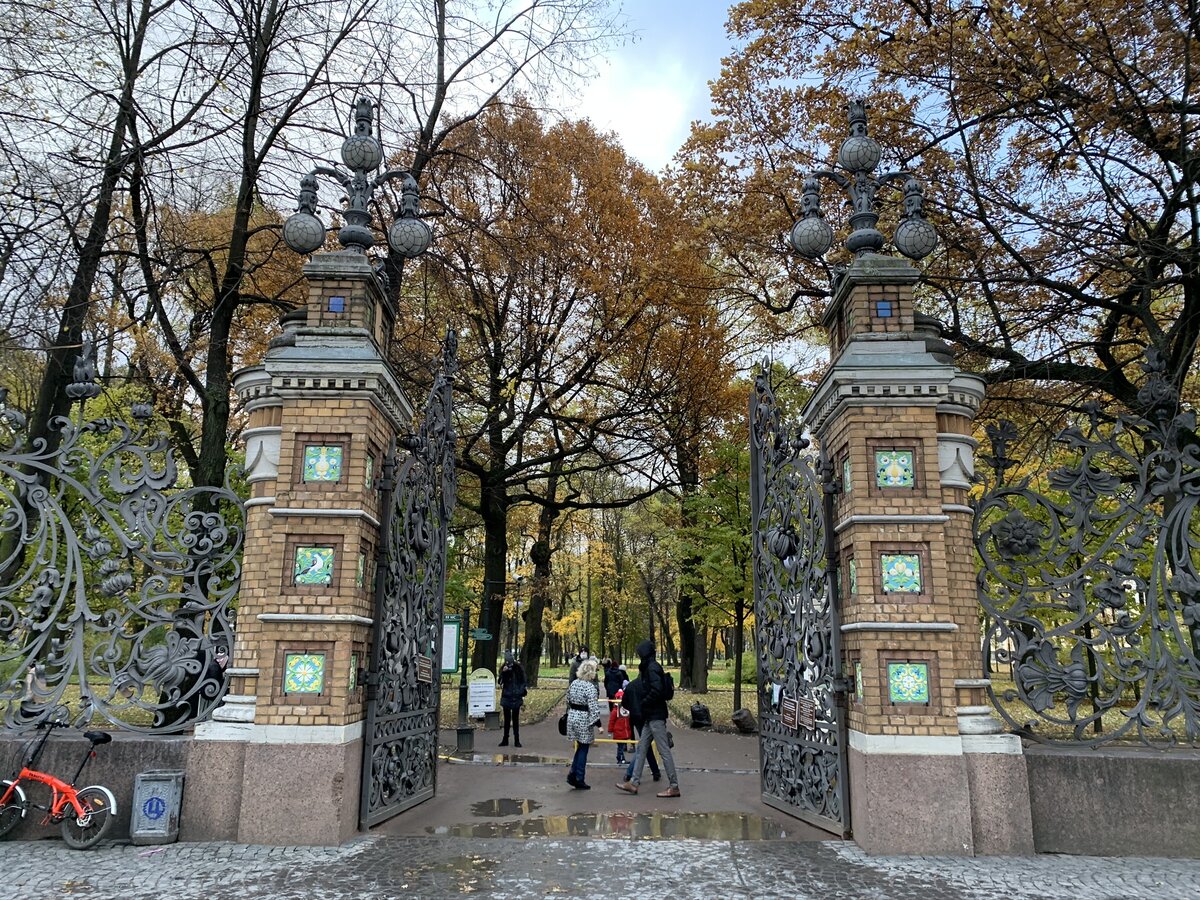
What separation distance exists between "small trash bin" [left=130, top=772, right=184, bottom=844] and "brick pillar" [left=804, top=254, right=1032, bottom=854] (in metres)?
5.69

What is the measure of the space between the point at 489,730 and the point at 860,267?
13740 mm

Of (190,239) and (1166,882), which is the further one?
(190,239)

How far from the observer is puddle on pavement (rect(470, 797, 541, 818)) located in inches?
324

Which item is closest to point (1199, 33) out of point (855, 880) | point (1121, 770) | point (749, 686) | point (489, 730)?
point (1121, 770)

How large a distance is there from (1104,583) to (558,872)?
525 cm

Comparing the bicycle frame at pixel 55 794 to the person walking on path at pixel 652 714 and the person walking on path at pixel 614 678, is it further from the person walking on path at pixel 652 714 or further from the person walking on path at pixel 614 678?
the person walking on path at pixel 614 678

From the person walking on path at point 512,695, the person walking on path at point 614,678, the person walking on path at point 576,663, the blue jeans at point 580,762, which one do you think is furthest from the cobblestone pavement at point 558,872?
the person walking on path at point 614,678

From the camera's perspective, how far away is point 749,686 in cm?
3400

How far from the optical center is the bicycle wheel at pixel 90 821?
6504 millimetres

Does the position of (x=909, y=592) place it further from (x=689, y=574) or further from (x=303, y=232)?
(x=689, y=574)

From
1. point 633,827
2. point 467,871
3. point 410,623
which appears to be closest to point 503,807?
point 633,827

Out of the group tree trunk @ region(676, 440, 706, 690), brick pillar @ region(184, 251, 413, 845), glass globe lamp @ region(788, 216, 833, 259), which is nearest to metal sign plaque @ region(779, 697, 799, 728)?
brick pillar @ region(184, 251, 413, 845)

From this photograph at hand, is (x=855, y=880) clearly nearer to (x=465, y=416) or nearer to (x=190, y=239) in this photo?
(x=190, y=239)

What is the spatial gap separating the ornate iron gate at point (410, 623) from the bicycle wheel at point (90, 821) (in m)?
2.00
